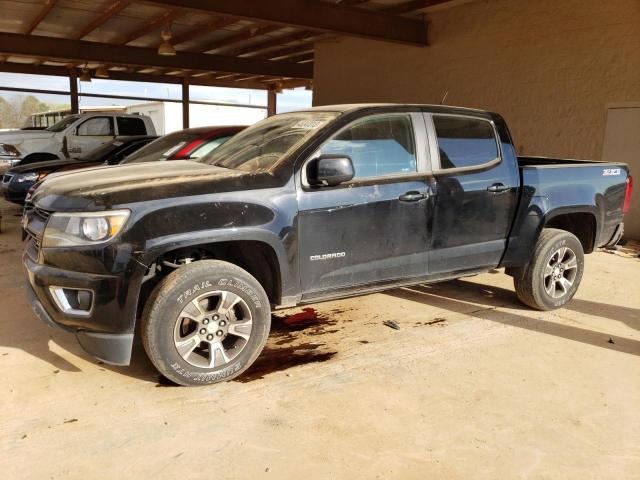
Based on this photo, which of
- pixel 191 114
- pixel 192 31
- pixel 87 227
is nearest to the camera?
pixel 87 227

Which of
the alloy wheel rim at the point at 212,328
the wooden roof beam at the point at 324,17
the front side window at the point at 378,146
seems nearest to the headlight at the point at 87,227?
the alloy wheel rim at the point at 212,328

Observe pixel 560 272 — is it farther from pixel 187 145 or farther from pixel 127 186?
pixel 187 145

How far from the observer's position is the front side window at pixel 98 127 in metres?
12.9

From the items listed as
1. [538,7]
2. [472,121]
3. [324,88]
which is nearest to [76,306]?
[472,121]

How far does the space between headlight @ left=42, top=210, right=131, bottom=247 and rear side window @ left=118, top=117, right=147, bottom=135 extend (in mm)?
10483

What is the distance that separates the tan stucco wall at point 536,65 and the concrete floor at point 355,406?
5516 millimetres

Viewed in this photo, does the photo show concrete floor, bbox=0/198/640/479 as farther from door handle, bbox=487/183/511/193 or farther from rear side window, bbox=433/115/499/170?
rear side window, bbox=433/115/499/170

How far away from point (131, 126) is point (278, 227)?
10.9m

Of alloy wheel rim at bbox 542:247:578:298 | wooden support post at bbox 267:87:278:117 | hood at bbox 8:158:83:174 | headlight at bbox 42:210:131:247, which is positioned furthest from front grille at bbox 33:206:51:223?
wooden support post at bbox 267:87:278:117

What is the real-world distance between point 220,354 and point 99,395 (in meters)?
0.80

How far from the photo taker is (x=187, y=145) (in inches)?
270

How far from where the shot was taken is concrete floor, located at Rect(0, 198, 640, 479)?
9.25 feet

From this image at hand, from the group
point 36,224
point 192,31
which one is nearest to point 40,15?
point 192,31

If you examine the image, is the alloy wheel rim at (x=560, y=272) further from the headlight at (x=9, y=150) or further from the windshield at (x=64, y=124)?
the headlight at (x=9, y=150)
